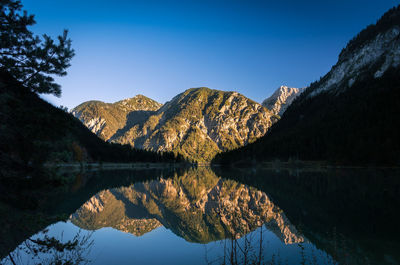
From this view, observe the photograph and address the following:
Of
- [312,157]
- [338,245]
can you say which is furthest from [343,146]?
[338,245]

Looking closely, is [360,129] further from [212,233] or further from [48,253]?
[48,253]

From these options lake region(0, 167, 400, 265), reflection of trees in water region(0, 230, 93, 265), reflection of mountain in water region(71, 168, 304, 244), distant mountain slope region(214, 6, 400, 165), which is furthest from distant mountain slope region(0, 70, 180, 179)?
distant mountain slope region(214, 6, 400, 165)

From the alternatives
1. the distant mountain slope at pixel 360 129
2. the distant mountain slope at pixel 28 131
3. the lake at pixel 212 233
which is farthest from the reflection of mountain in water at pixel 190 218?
the distant mountain slope at pixel 360 129

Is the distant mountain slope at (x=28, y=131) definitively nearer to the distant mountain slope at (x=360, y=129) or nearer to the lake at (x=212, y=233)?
the lake at (x=212, y=233)

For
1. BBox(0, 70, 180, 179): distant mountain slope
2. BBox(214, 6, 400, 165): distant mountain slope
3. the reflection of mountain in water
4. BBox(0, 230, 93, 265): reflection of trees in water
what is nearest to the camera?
BBox(0, 230, 93, 265): reflection of trees in water

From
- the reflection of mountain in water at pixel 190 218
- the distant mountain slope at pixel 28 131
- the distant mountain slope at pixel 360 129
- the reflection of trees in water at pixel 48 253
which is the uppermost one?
the distant mountain slope at pixel 360 129

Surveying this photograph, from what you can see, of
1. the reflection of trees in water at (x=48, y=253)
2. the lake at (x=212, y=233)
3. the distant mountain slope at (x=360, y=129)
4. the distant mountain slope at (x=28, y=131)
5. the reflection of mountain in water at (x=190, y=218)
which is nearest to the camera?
the reflection of trees in water at (x=48, y=253)

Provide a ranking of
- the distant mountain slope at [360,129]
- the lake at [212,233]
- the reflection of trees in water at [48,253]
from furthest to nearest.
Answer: the distant mountain slope at [360,129]
the lake at [212,233]
the reflection of trees in water at [48,253]

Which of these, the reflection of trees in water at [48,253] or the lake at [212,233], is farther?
the lake at [212,233]

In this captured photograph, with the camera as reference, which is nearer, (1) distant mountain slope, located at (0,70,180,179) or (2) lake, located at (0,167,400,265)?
(1) distant mountain slope, located at (0,70,180,179)

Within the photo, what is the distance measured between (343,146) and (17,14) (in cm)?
13461

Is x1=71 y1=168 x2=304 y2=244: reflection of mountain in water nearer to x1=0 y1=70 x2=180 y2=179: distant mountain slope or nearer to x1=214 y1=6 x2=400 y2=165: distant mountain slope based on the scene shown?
x1=0 y1=70 x2=180 y2=179: distant mountain slope

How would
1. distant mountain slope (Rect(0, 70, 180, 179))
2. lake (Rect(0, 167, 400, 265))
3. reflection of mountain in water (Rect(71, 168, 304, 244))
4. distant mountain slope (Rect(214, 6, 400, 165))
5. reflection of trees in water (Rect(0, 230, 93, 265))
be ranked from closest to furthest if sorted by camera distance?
reflection of trees in water (Rect(0, 230, 93, 265)), distant mountain slope (Rect(0, 70, 180, 179)), lake (Rect(0, 167, 400, 265)), reflection of mountain in water (Rect(71, 168, 304, 244)), distant mountain slope (Rect(214, 6, 400, 165))

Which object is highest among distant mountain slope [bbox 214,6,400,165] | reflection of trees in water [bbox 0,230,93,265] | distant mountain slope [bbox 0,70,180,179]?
distant mountain slope [bbox 214,6,400,165]
